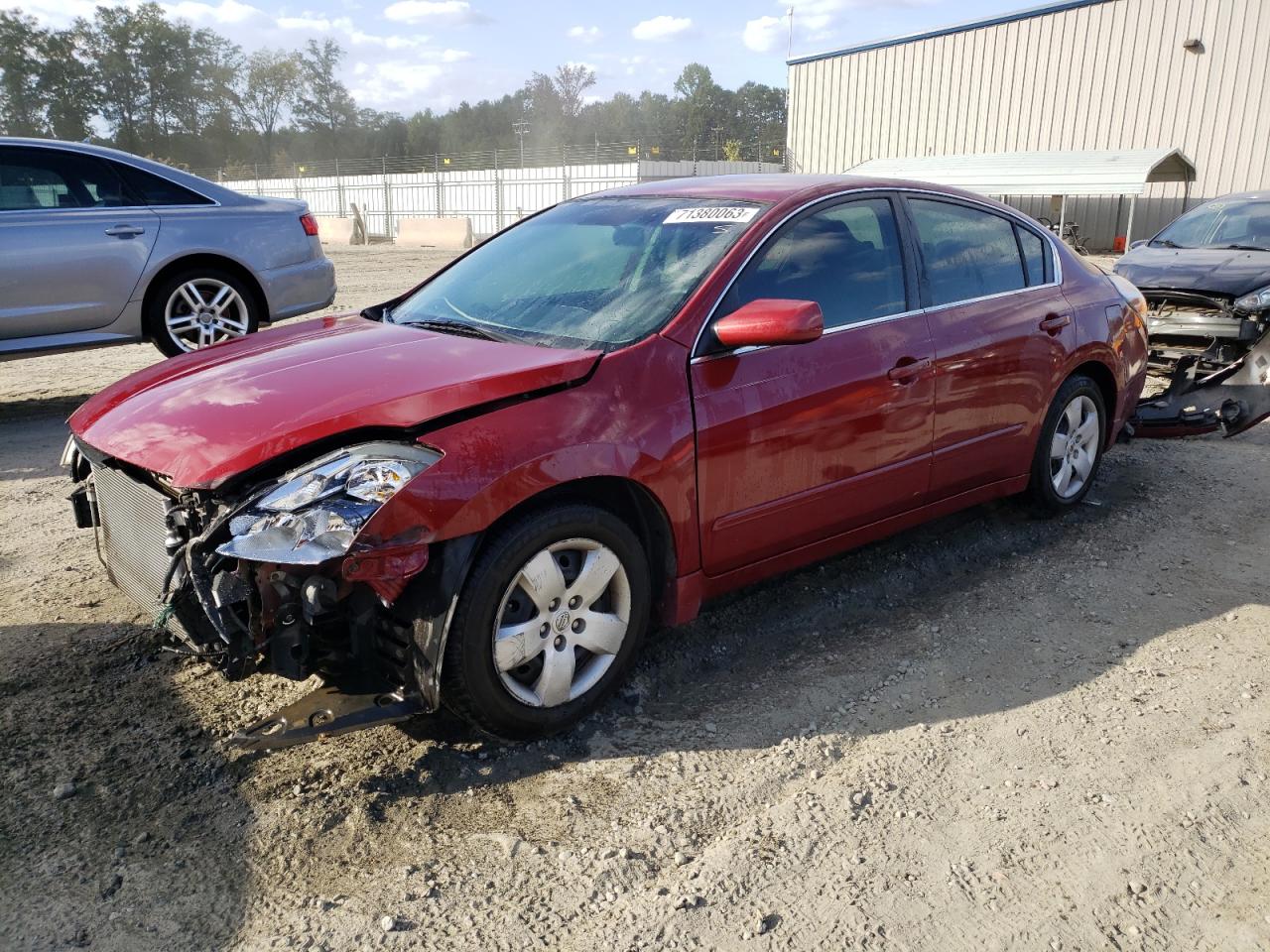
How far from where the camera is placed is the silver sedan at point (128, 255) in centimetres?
653

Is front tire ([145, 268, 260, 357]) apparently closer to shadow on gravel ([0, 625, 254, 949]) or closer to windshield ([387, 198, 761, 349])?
windshield ([387, 198, 761, 349])

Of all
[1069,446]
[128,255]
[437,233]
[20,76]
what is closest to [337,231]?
[437,233]

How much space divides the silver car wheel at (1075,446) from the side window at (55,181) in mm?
6227

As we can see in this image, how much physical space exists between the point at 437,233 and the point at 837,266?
88.6 ft

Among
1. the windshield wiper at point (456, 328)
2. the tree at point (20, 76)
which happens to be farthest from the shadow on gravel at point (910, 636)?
the tree at point (20, 76)

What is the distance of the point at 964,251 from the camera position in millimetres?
4375

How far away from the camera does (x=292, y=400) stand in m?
2.88

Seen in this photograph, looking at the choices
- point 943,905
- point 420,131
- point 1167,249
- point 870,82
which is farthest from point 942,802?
point 420,131

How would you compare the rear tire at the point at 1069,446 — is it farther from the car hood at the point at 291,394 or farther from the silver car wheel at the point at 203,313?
the silver car wheel at the point at 203,313

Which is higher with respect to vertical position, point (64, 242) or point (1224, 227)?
point (64, 242)

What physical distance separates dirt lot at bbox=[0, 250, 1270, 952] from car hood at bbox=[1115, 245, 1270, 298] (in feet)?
15.6

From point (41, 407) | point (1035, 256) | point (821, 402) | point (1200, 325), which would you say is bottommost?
point (41, 407)

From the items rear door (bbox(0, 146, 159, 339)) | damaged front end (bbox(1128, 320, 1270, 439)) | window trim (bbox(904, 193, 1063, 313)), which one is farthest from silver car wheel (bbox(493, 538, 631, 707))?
rear door (bbox(0, 146, 159, 339))

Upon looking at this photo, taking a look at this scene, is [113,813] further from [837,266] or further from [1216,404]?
[1216,404]
